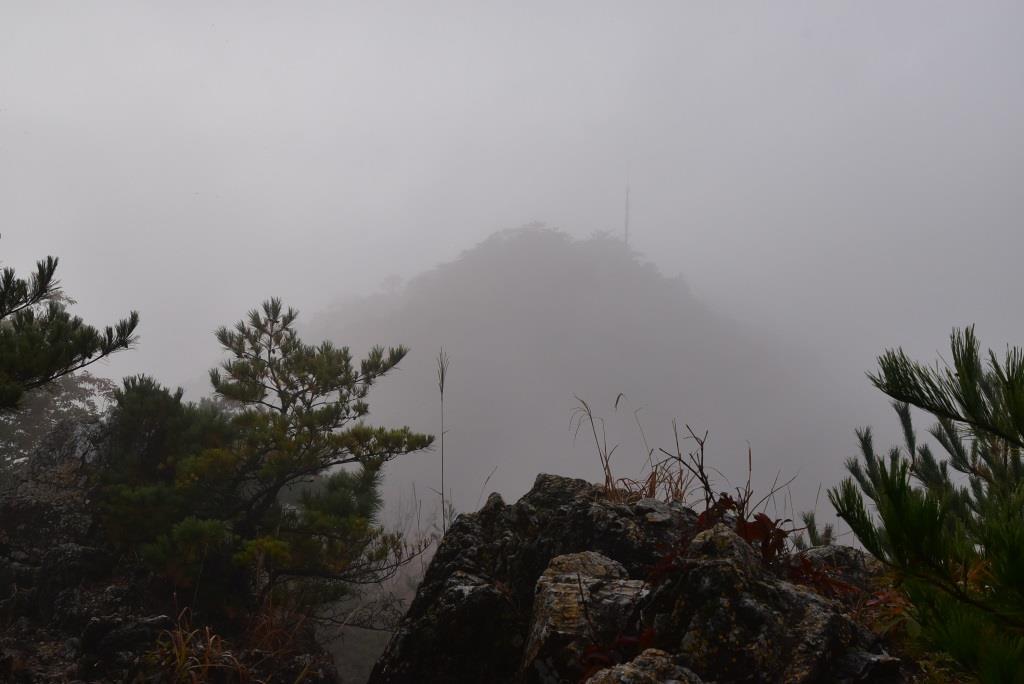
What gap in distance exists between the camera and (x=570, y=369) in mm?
86312

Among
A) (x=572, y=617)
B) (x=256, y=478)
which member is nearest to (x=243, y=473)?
(x=256, y=478)

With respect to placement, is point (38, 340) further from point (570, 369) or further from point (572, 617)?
point (570, 369)

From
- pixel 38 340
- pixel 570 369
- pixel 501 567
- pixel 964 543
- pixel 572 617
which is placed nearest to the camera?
pixel 964 543

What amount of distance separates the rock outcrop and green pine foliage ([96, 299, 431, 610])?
4053 mm

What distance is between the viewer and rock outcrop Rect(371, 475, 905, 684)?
2.10 m

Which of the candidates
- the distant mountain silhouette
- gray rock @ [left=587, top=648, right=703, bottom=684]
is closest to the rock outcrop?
gray rock @ [left=587, top=648, right=703, bottom=684]

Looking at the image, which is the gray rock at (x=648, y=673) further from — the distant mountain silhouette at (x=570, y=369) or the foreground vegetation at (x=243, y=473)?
the distant mountain silhouette at (x=570, y=369)

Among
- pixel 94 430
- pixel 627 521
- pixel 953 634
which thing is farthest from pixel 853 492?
pixel 94 430

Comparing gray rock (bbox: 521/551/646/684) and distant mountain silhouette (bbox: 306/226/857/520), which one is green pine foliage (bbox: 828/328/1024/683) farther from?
distant mountain silhouette (bbox: 306/226/857/520)

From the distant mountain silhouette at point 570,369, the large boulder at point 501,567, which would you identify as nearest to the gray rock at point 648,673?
the large boulder at point 501,567

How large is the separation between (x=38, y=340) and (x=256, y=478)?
13.4 ft

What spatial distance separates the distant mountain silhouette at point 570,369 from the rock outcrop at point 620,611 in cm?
5177

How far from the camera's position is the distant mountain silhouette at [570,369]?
69.2m

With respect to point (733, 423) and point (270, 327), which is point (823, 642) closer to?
point (270, 327)
